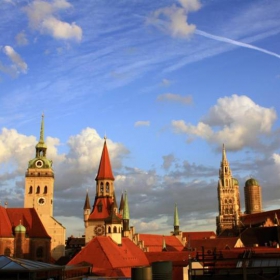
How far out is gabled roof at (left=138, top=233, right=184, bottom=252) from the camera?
117106 mm

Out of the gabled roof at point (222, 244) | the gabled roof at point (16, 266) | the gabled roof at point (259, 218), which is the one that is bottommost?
the gabled roof at point (16, 266)

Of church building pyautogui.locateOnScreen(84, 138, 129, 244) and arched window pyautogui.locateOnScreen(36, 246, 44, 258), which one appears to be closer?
arched window pyautogui.locateOnScreen(36, 246, 44, 258)

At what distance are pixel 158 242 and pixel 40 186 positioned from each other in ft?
133

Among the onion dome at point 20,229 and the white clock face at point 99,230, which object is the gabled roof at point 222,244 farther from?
the onion dome at point 20,229

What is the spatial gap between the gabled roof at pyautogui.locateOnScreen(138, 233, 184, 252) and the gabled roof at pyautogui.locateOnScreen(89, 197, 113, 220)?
28.1m

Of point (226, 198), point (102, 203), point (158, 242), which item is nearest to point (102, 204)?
point (102, 203)

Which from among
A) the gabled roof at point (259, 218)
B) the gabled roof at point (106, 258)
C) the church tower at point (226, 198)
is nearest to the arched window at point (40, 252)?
the gabled roof at point (106, 258)

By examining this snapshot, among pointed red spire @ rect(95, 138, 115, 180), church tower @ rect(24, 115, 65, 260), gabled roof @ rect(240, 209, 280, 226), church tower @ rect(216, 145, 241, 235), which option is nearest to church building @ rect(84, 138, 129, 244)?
pointed red spire @ rect(95, 138, 115, 180)

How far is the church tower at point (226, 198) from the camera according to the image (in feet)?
601

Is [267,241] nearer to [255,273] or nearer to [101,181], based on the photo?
[101,181]

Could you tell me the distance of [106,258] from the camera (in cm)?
6131

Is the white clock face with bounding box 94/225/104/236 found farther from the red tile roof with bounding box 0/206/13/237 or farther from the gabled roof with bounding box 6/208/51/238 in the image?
the red tile roof with bounding box 0/206/13/237

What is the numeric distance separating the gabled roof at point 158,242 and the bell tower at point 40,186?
30.1 metres

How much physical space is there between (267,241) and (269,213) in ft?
113
